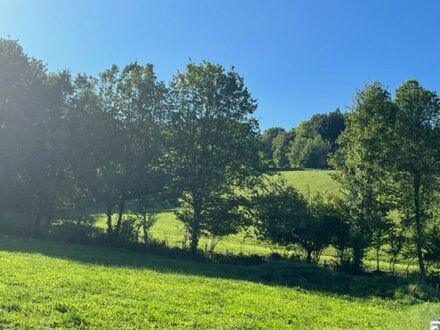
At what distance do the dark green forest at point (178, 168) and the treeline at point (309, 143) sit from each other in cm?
7535

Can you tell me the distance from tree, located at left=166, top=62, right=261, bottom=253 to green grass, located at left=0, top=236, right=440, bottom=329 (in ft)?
60.3

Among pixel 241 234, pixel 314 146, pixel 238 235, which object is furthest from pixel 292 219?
pixel 314 146

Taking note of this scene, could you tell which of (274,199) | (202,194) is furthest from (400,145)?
(202,194)

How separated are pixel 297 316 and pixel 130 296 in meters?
6.42

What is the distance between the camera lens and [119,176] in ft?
154

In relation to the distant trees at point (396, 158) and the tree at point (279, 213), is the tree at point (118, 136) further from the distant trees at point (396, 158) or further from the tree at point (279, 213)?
the distant trees at point (396, 158)

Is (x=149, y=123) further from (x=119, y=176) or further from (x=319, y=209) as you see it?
(x=319, y=209)

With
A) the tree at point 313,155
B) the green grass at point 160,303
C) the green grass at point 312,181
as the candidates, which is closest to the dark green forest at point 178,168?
the green grass at point 160,303

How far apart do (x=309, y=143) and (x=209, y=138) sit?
10007 cm

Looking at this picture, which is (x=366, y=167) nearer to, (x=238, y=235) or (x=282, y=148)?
(x=238, y=235)

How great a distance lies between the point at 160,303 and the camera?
1750cm

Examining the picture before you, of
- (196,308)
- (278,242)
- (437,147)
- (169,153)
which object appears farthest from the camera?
(169,153)

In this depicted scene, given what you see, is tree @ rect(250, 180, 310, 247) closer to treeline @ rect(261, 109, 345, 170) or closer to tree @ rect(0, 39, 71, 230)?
tree @ rect(0, 39, 71, 230)

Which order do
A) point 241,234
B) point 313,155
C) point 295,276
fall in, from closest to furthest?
point 295,276
point 241,234
point 313,155
